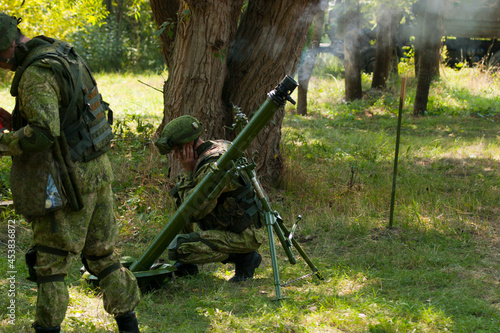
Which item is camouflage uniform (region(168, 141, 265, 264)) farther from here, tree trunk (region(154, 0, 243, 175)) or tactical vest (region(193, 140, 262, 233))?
tree trunk (region(154, 0, 243, 175))

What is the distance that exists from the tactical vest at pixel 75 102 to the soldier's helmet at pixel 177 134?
2.96 feet

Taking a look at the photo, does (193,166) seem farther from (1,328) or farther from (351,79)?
(351,79)

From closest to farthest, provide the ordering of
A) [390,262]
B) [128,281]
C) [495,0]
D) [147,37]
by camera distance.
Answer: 1. [128,281]
2. [390,262]
3. [495,0]
4. [147,37]

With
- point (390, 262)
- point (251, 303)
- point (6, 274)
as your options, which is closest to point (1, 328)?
point (6, 274)

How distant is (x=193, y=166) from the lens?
13.4ft

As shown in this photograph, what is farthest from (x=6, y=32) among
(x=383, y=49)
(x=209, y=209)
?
(x=383, y=49)

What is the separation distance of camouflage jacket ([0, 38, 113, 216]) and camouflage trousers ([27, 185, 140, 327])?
Answer: 0.14 meters

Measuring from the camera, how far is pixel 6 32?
266 centimetres

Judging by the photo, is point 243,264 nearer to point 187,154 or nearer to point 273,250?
point 273,250

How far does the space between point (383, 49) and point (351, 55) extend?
1201 mm

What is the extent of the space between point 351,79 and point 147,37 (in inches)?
485

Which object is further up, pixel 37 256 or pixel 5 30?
pixel 5 30

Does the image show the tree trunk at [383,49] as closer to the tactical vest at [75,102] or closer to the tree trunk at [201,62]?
the tree trunk at [201,62]

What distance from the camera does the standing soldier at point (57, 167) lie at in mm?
2631
